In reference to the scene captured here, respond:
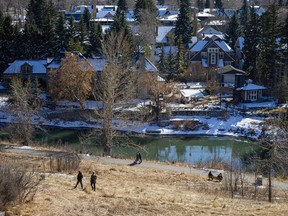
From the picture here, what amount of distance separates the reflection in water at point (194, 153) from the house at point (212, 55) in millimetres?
16389

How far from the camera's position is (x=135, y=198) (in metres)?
12.0

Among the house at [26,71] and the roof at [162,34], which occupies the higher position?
the roof at [162,34]

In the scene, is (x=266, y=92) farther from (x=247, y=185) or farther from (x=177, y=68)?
(x=247, y=185)

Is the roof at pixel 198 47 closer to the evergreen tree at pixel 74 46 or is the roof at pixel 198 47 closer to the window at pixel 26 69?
the evergreen tree at pixel 74 46

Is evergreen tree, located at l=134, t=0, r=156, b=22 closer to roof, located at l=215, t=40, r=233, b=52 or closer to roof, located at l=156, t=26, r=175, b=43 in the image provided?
roof, located at l=156, t=26, r=175, b=43

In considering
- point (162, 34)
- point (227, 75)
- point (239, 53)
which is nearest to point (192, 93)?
point (227, 75)

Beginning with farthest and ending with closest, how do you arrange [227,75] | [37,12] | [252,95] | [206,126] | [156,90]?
[37,12] < [227,75] < [252,95] < [156,90] < [206,126]

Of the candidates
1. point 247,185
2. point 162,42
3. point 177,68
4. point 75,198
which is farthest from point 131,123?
point 162,42

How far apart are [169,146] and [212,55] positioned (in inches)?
694

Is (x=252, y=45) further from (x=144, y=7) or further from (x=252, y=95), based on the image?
(x=144, y=7)

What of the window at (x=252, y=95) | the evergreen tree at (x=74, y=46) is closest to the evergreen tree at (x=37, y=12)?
the evergreen tree at (x=74, y=46)

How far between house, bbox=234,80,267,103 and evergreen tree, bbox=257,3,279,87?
2.02 metres

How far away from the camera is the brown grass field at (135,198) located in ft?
34.2

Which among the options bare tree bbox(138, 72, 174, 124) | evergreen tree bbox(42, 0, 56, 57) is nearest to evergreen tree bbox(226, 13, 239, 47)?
bare tree bbox(138, 72, 174, 124)
